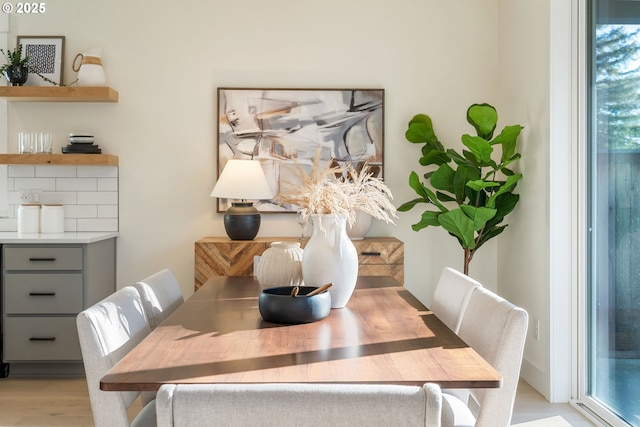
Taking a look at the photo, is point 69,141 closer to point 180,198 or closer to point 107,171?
point 107,171

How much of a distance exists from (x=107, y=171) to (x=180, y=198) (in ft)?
1.81

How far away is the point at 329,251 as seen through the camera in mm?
2465

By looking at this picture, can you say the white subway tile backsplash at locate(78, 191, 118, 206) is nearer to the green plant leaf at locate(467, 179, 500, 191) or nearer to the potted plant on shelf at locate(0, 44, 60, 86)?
the potted plant on shelf at locate(0, 44, 60, 86)

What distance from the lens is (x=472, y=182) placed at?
159 inches

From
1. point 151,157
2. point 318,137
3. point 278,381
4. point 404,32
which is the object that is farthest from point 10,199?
point 278,381

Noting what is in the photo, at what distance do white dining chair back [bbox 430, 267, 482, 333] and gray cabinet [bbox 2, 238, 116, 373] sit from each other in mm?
2486

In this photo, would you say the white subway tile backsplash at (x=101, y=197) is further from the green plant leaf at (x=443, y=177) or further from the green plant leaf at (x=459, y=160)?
the green plant leaf at (x=459, y=160)

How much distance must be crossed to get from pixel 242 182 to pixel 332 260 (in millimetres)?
2089

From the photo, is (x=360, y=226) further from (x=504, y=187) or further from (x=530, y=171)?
(x=530, y=171)

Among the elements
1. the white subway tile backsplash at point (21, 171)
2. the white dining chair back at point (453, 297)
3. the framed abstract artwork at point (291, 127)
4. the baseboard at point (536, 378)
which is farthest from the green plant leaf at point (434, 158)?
the white subway tile backsplash at point (21, 171)

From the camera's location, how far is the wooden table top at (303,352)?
5.06 feet

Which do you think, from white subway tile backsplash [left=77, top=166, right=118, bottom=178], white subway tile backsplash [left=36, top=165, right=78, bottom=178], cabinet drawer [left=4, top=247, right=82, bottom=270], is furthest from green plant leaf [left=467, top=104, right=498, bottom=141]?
white subway tile backsplash [left=36, top=165, right=78, bottom=178]

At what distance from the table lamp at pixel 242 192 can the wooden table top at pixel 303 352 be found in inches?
76.8

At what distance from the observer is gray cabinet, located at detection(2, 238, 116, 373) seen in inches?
167
